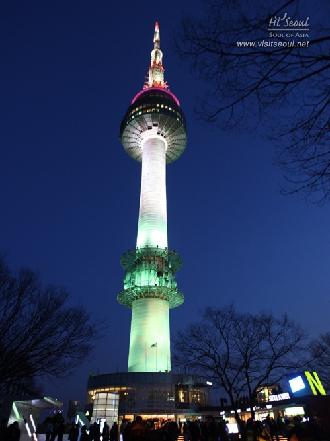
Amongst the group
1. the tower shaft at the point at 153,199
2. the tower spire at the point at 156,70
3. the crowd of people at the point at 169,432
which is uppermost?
the tower spire at the point at 156,70

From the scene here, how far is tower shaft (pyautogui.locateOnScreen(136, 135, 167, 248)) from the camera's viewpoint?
261 feet

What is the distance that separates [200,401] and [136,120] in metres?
64.8

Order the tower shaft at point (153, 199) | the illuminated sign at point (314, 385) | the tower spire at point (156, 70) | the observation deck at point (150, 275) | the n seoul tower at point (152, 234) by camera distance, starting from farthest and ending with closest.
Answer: the tower spire at point (156, 70) < the tower shaft at point (153, 199) < the observation deck at point (150, 275) < the n seoul tower at point (152, 234) < the illuminated sign at point (314, 385)

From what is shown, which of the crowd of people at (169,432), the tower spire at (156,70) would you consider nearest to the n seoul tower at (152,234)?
the tower spire at (156,70)

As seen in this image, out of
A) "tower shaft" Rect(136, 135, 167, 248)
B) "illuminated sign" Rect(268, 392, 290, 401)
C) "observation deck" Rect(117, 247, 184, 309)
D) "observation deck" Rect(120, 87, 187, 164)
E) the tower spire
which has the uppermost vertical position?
the tower spire

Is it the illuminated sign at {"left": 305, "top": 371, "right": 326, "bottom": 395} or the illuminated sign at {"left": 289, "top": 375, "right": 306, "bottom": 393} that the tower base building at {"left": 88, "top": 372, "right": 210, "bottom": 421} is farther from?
the illuminated sign at {"left": 305, "top": 371, "right": 326, "bottom": 395}

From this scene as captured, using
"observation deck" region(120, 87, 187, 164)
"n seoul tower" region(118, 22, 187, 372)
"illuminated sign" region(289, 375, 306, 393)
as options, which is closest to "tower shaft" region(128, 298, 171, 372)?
"n seoul tower" region(118, 22, 187, 372)

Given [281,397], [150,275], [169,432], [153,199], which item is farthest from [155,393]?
[169,432]

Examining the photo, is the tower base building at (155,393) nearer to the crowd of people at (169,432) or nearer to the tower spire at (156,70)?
the crowd of people at (169,432)

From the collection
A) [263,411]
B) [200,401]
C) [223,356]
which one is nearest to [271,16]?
[223,356]

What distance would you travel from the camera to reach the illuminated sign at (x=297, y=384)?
1291 inches

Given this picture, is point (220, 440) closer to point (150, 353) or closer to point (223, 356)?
point (223, 356)

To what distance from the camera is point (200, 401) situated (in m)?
63.0

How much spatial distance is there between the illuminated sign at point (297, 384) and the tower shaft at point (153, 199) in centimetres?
4621
